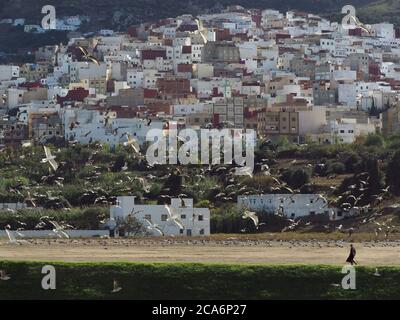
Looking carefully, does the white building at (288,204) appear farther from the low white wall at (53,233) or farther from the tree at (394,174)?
the low white wall at (53,233)

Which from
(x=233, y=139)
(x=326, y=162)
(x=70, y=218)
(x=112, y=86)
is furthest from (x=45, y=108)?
(x=70, y=218)

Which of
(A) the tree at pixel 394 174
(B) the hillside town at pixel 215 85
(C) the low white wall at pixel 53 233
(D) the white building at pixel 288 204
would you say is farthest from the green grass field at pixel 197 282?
(A) the tree at pixel 394 174

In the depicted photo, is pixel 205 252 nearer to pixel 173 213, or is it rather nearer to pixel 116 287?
pixel 116 287

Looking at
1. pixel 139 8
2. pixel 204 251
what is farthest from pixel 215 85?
pixel 204 251

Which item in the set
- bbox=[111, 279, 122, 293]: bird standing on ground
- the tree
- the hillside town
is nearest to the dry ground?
bbox=[111, 279, 122, 293]: bird standing on ground

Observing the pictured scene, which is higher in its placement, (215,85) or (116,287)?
(215,85)

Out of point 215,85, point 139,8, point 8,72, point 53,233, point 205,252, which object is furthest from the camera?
point 139,8
